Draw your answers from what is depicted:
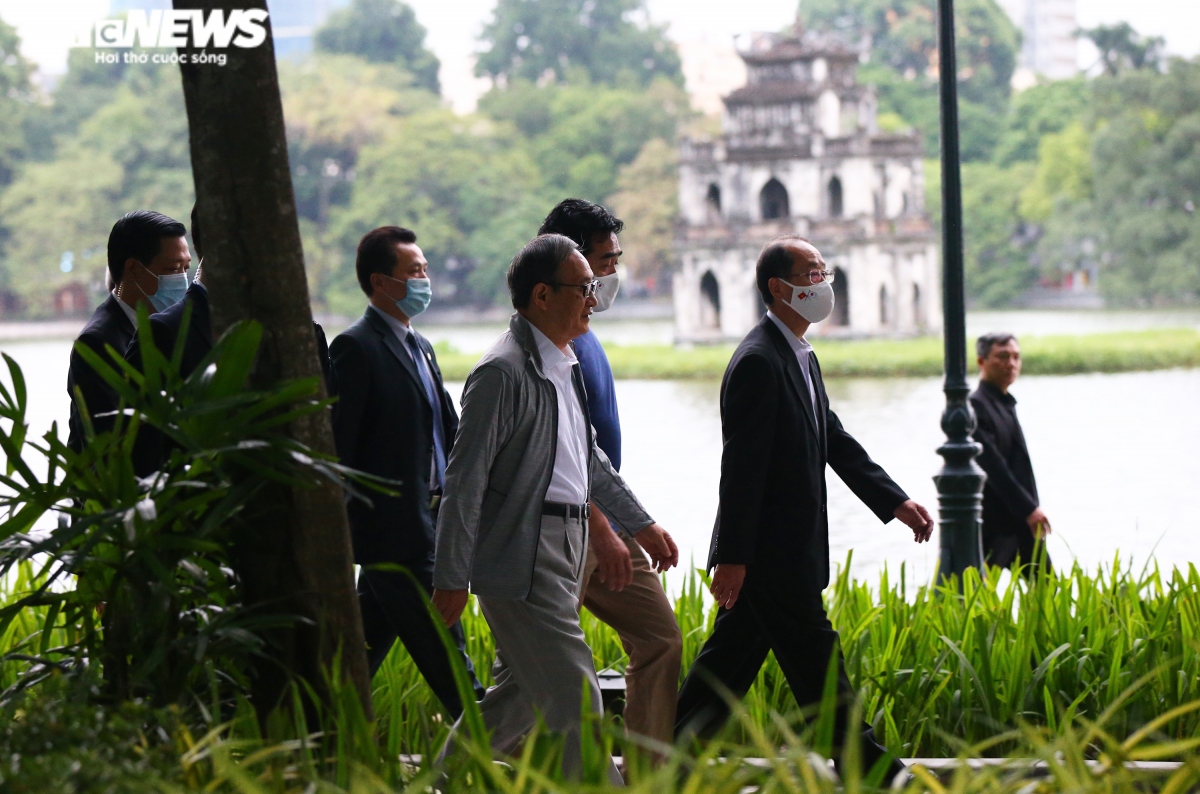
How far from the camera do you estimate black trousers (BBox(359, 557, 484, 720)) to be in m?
3.70

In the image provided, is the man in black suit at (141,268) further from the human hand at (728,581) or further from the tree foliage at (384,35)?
the tree foliage at (384,35)

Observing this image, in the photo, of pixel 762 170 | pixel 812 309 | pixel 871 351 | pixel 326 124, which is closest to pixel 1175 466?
pixel 871 351

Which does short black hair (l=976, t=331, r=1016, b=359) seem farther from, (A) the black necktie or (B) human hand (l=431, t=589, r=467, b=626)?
(B) human hand (l=431, t=589, r=467, b=626)

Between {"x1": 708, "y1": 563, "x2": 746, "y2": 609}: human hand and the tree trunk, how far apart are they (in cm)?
95

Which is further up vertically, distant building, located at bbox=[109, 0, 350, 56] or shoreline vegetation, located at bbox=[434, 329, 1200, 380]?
distant building, located at bbox=[109, 0, 350, 56]

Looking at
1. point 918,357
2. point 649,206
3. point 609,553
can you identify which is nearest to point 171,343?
point 609,553

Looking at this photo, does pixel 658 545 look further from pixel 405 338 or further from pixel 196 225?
pixel 196 225

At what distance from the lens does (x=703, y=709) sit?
3.59m

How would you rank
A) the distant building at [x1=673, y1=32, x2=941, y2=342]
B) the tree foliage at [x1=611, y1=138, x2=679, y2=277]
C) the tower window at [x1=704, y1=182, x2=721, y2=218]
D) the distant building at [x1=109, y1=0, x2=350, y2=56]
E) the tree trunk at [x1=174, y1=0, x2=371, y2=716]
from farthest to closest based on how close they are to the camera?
1. the distant building at [x1=109, y1=0, x2=350, y2=56]
2. the tree foliage at [x1=611, y1=138, x2=679, y2=277]
3. the tower window at [x1=704, y1=182, x2=721, y2=218]
4. the distant building at [x1=673, y1=32, x2=941, y2=342]
5. the tree trunk at [x1=174, y1=0, x2=371, y2=716]

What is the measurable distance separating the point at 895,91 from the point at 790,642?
62701 mm

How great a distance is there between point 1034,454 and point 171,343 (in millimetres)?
29725

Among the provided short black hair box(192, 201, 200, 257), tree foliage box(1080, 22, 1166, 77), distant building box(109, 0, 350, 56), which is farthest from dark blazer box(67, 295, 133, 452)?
distant building box(109, 0, 350, 56)

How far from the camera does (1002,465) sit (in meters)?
5.91

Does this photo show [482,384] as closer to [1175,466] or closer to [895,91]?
[1175,466]
